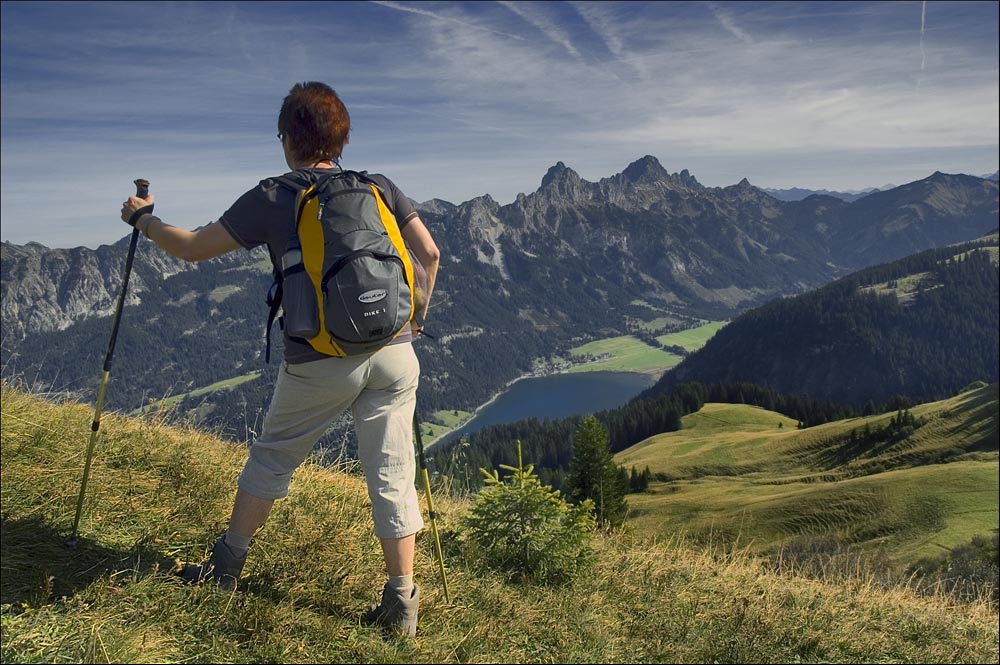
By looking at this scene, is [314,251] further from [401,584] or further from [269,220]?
[401,584]

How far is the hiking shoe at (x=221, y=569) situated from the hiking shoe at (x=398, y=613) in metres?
0.96

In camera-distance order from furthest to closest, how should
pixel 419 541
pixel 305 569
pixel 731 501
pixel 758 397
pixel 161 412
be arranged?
pixel 758 397 < pixel 731 501 < pixel 161 412 < pixel 419 541 < pixel 305 569

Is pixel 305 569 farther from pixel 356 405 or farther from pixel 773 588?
pixel 773 588

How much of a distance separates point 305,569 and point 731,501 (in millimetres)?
70098

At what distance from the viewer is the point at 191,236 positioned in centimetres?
359

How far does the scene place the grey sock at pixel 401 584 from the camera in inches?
150

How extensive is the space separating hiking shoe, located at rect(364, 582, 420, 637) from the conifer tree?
23.1 meters

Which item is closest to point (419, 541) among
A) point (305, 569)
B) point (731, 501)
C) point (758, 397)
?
point (305, 569)

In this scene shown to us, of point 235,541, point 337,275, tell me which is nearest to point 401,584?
point 235,541

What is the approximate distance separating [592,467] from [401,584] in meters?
27.0

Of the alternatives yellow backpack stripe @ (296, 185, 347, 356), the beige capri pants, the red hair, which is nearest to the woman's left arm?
yellow backpack stripe @ (296, 185, 347, 356)

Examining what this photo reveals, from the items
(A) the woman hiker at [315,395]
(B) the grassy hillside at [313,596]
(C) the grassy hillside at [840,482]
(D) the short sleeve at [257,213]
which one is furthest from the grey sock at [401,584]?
(C) the grassy hillside at [840,482]

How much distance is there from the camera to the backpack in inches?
135

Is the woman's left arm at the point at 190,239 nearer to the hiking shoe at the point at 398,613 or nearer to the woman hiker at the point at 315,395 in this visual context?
the woman hiker at the point at 315,395
